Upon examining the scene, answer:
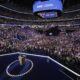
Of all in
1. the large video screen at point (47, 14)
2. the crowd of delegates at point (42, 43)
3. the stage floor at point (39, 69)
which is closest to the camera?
the stage floor at point (39, 69)

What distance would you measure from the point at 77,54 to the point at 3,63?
1.42m

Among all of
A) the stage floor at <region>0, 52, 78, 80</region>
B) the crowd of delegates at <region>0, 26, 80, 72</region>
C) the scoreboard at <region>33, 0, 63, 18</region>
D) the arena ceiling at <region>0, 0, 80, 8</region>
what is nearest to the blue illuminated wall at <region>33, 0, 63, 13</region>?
the scoreboard at <region>33, 0, 63, 18</region>

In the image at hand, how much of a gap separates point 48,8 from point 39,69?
4.85 feet

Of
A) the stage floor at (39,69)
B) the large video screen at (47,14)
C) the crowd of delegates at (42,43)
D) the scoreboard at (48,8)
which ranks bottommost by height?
the stage floor at (39,69)

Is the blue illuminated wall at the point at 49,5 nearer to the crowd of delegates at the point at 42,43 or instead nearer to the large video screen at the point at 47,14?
the large video screen at the point at 47,14

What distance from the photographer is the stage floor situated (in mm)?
3342

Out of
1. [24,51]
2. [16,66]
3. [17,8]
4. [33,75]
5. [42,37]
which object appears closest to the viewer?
[33,75]

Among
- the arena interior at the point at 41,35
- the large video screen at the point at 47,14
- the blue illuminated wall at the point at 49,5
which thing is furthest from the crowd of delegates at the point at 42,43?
the blue illuminated wall at the point at 49,5

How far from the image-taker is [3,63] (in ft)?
12.6

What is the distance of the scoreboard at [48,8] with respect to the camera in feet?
14.2

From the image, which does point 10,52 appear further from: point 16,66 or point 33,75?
point 33,75

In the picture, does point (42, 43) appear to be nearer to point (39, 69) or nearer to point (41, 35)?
point (41, 35)

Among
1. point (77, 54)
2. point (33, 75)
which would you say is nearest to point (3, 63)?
point (33, 75)

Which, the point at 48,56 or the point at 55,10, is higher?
the point at 55,10
